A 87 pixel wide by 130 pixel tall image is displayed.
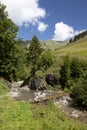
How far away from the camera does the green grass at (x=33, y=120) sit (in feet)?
63.7

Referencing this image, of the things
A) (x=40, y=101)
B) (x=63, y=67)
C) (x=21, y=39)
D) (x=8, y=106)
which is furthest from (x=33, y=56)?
(x=8, y=106)

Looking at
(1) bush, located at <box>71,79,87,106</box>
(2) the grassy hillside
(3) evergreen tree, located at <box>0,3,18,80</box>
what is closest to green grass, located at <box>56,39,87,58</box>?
(2) the grassy hillside

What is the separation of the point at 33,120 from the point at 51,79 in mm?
21510

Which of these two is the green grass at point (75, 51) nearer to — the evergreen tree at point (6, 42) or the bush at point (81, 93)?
the evergreen tree at point (6, 42)

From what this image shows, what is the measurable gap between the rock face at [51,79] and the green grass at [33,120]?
16419 mm

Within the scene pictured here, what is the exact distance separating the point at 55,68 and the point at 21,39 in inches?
361

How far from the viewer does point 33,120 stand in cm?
2111

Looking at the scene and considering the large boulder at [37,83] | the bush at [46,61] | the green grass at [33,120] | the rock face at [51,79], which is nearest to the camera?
the green grass at [33,120]

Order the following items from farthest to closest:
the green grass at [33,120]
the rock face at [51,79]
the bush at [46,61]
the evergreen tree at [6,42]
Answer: the bush at [46,61], the evergreen tree at [6,42], the rock face at [51,79], the green grass at [33,120]

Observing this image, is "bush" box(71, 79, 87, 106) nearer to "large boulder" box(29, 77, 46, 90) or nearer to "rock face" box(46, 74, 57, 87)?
"rock face" box(46, 74, 57, 87)

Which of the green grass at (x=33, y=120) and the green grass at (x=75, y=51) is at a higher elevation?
the green grass at (x=75, y=51)

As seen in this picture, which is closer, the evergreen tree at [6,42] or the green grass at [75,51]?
the evergreen tree at [6,42]

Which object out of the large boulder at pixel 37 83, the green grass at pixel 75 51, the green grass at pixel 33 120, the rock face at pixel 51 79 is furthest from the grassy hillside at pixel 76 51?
the green grass at pixel 33 120

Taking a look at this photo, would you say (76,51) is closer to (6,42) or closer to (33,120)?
(6,42)
